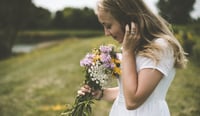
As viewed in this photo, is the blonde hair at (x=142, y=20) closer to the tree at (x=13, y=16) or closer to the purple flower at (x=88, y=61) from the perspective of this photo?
the purple flower at (x=88, y=61)

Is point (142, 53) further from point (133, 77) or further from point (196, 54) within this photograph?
point (196, 54)

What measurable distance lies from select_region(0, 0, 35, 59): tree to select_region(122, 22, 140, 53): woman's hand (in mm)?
34439

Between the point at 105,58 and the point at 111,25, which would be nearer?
the point at 111,25

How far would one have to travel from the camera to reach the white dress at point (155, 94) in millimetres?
2502

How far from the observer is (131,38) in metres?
2.50

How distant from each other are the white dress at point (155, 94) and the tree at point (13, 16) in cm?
3425

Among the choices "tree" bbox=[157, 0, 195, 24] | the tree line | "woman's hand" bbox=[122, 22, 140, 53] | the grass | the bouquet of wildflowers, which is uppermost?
"woman's hand" bbox=[122, 22, 140, 53]

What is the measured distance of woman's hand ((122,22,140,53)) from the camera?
250 centimetres

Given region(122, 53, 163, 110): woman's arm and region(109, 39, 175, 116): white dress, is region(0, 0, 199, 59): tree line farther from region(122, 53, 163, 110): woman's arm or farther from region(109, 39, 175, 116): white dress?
region(122, 53, 163, 110): woman's arm

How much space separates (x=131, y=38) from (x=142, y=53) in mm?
102

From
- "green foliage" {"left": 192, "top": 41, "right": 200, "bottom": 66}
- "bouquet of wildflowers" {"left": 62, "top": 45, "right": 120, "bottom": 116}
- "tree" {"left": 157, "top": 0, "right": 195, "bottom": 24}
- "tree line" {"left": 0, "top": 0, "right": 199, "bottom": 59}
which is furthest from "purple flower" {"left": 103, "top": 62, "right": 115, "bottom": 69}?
"tree line" {"left": 0, "top": 0, "right": 199, "bottom": 59}

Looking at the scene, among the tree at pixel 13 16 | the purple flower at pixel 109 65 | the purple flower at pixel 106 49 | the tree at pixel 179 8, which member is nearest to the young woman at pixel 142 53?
the purple flower at pixel 109 65

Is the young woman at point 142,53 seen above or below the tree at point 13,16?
above

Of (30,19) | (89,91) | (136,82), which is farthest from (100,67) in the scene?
(30,19)
